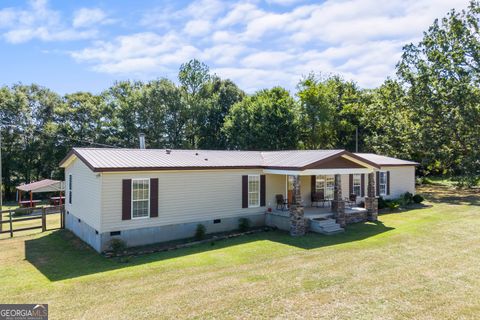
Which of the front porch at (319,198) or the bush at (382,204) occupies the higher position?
the front porch at (319,198)

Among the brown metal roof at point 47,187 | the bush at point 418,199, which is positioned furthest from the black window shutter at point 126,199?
the bush at point 418,199

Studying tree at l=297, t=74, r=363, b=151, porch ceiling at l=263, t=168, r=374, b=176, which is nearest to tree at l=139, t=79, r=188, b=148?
tree at l=297, t=74, r=363, b=151

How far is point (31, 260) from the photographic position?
11414 mm

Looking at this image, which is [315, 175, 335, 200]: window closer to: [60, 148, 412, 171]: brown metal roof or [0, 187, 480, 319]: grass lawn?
[60, 148, 412, 171]: brown metal roof

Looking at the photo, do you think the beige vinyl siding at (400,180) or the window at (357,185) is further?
the beige vinyl siding at (400,180)

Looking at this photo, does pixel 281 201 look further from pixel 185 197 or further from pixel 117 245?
pixel 117 245

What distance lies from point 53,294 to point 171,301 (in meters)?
3.27

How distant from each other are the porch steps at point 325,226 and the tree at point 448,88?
18.7m

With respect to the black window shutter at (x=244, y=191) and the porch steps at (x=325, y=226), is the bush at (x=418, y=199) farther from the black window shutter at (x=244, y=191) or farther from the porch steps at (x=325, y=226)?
the black window shutter at (x=244, y=191)

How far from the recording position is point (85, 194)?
46.4 feet

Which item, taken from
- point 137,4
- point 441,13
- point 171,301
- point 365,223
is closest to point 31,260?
point 171,301

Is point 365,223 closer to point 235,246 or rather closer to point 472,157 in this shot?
point 235,246

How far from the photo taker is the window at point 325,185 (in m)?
19.4

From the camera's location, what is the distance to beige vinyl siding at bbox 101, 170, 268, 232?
12430 millimetres
